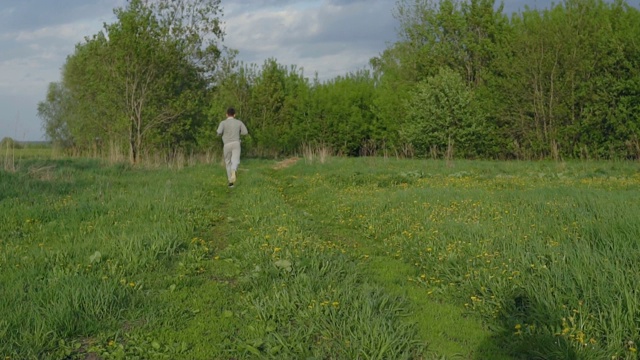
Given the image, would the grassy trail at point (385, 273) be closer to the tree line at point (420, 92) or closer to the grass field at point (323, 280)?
the grass field at point (323, 280)

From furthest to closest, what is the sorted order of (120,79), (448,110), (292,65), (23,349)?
(292,65) → (448,110) → (120,79) → (23,349)

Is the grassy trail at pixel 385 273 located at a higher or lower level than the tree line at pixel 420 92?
lower

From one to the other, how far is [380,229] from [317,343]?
4.58 m

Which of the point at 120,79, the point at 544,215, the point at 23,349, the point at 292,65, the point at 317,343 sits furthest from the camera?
the point at 292,65

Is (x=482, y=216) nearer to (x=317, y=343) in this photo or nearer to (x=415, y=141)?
(x=317, y=343)

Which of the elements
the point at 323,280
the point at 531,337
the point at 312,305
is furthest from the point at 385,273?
the point at 531,337

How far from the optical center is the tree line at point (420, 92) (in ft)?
82.8

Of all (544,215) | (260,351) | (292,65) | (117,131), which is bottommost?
(260,351)

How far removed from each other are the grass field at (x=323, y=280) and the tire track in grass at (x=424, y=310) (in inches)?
0.8

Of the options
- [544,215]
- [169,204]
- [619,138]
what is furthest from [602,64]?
[169,204]

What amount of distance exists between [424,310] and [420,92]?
29817mm

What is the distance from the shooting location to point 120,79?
24.6 metres

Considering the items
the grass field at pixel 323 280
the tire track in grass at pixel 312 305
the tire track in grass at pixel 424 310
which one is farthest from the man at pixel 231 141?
the tire track in grass at pixel 312 305

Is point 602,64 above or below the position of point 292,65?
below
